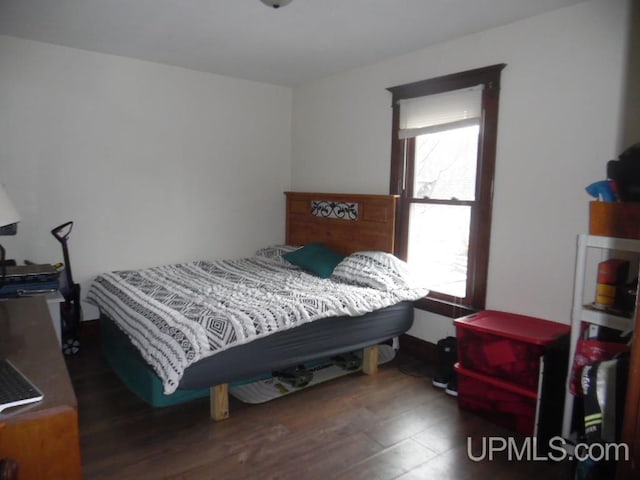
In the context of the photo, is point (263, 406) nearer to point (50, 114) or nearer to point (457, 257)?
point (457, 257)

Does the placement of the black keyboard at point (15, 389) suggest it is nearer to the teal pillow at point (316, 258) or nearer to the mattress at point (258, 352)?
the mattress at point (258, 352)

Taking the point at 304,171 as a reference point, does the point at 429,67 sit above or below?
above

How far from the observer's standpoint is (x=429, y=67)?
346 cm

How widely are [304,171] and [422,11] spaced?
2308mm

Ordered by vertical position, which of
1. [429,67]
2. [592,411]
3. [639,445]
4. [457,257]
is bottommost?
[592,411]

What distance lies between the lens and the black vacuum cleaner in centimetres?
341

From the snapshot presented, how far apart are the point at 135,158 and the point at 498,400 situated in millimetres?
3460

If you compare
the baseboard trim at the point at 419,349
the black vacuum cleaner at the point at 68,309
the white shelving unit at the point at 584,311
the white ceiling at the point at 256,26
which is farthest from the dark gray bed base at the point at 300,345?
the white ceiling at the point at 256,26

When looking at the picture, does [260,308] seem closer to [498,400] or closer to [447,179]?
[498,400]

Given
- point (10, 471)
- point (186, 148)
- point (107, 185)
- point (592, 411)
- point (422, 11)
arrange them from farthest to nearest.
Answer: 1. point (186, 148)
2. point (107, 185)
3. point (422, 11)
4. point (592, 411)
5. point (10, 471)

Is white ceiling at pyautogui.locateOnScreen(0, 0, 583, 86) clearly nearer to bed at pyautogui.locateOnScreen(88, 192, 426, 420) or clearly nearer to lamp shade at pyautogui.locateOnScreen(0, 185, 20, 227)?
bed at pyautogui.locateOnScreen(88, 192, 426, 420)

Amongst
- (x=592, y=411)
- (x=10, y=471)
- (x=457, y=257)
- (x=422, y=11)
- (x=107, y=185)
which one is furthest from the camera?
(x=107, y=185)

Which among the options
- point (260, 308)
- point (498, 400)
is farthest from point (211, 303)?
point (498, 400)

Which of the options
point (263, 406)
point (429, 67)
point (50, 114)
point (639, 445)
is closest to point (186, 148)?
point (50, 114)
